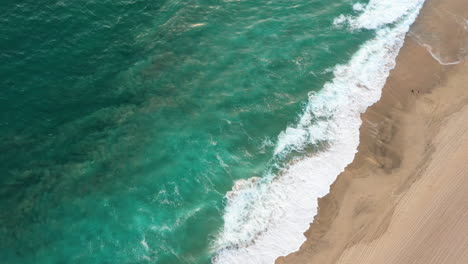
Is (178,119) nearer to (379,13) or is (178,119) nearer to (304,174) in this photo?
(304,174)

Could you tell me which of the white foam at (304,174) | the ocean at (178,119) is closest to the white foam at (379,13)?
the ocean at (178,119)

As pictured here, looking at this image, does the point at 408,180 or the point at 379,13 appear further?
the point at 379,13

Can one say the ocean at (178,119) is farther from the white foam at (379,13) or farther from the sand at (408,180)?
the sand at (408,180)

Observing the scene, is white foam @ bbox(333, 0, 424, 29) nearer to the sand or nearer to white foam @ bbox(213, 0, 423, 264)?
white foam @ bbox(213, 0, 423, 264)

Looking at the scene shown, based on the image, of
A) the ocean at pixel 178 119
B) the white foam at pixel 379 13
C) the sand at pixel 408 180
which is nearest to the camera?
the sand at pixel 408 180

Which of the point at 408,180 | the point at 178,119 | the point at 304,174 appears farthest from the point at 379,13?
the point at 178,119

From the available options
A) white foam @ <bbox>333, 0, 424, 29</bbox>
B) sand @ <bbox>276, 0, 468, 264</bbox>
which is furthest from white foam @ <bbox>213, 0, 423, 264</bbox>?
white foam @ <bbox>333, 0, 424, 29</bbox>
